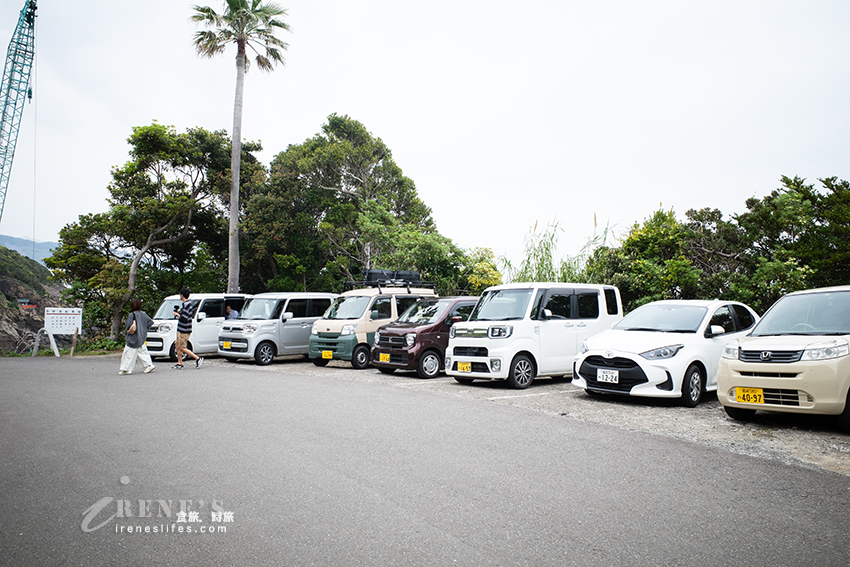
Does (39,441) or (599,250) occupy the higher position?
(599,250)

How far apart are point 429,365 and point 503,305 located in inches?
102

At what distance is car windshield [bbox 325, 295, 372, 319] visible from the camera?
15.0 m

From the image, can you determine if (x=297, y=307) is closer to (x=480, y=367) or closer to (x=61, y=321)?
(x=480, y=367)

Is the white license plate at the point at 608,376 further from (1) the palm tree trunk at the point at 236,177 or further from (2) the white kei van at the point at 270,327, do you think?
(1) the palm tree trunk at the point at 236,177

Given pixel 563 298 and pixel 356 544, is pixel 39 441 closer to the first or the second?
pixel 356 544

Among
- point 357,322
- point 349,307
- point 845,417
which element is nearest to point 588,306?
point 845,417

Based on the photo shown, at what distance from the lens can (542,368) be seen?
11.1 metres

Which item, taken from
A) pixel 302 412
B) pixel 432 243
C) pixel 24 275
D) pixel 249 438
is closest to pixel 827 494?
pixel 249 438

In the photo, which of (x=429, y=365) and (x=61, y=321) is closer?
(x=429, y=365)

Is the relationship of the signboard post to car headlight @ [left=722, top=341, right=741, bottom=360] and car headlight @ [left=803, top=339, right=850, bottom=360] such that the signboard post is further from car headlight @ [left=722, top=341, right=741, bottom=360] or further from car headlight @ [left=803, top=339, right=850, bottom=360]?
car headlight @ [left=803, top=339, right=850, bottom=360]

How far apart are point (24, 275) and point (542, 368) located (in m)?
50.7

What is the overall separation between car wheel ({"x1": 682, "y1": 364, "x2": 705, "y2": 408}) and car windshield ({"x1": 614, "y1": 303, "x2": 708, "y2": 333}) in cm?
69

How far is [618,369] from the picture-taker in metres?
8.81

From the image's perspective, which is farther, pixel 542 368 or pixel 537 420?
pixel 542 368
